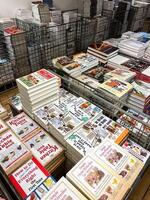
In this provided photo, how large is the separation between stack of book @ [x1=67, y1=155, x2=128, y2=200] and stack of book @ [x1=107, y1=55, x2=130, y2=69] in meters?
1.35

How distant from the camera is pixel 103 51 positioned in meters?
2.10

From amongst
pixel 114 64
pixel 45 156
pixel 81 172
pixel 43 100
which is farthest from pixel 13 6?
pixel 81 172

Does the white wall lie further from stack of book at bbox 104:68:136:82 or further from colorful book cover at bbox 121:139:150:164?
colorful book cover at bbox 121:139:150:164

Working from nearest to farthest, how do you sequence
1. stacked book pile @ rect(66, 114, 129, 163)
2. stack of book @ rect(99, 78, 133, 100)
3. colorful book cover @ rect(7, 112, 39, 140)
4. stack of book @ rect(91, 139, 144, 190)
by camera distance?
1. stack of book @ rect(91, 139, 144, 190)
2. stacked book pile @ rect(66, 114, 129, 163)
3. colorful book cover @ rect(7, 112, 39, 140)
4. stack of book @ rect(99, 78, 133, 100)

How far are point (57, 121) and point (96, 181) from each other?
49 centimetres

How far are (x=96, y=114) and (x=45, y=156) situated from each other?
46 centimetres

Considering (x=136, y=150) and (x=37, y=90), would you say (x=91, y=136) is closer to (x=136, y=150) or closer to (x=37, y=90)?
(x=136, y=150)

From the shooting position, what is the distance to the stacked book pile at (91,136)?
106cm

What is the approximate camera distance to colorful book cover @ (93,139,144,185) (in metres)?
0.90

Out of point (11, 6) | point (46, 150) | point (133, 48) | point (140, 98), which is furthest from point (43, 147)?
point (11, 6)

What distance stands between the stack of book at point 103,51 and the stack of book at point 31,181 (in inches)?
58.0

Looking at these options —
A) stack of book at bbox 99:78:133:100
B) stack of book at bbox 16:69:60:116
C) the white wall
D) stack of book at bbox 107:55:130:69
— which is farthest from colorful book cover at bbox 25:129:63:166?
the white wall

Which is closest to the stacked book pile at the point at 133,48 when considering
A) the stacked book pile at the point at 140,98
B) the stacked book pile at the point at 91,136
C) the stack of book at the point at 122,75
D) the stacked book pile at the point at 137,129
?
the stack of book at the point at 122,75

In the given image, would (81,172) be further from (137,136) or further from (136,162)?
(137,136)
